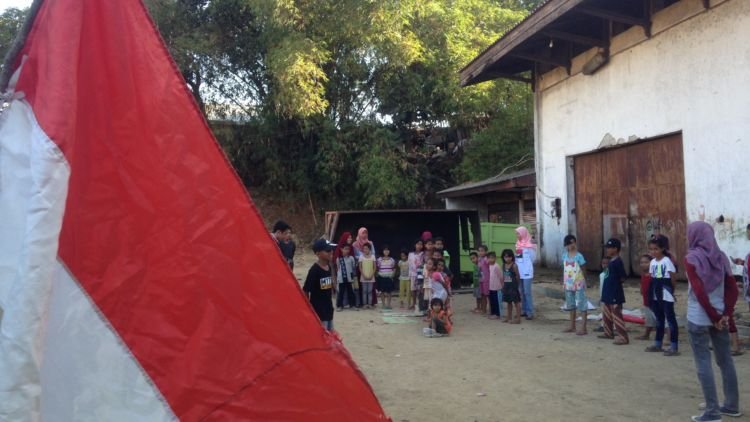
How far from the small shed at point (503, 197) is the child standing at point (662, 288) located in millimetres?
10618

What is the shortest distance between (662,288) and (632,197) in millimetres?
6875

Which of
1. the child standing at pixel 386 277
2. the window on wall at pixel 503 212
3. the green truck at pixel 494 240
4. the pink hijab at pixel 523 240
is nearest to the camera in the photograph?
the pink hijab at pixel 523 240

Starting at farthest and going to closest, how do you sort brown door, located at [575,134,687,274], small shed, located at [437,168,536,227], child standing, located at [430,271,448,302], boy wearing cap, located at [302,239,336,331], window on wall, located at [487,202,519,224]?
window on wall, located at [487,202,519,224] < small shed, located at [437,168,536,227] < brown door, located at [575,134,687,274] < child standing, located at [430,271,448,302] < boy wearing cap, located at [302,239,336,331]

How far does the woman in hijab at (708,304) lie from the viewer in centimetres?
501

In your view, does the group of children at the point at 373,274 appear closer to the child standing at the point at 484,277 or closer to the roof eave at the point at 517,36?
the child standing at the point at 484,277

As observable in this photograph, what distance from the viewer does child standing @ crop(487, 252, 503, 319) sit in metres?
11.1

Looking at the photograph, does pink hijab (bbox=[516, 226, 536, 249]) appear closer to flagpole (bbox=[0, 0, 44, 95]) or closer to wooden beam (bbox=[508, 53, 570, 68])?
wooden beam (bbox=[508, 53, 570, 68])

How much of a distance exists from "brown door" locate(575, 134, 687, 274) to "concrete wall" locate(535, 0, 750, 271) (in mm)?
359

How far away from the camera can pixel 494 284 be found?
11.1 meters

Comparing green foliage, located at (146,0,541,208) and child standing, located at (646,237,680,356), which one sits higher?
green foliage, located at (146,0,541,208)

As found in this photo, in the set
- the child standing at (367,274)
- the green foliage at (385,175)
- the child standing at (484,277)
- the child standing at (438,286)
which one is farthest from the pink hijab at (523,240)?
the green foliage at (385,175)

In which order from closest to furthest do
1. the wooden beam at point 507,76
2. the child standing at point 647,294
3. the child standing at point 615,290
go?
the child standing at point 647,294 → the child standing at point 615,290 → the wooden beam at point 507,76

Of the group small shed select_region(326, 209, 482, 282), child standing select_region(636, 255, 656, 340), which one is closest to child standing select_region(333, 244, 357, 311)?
small shed select_region(326, 209, 482, 282)

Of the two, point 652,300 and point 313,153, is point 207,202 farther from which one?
point 313,153
